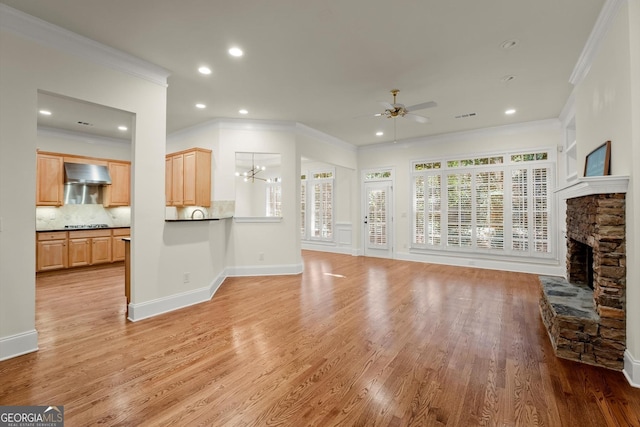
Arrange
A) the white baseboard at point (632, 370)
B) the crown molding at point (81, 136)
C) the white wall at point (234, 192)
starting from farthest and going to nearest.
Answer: the crown molding at point (81, 136)
the white wall at point (234, 192)
the white baseboard at point (632, 370)

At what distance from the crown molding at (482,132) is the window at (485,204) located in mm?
494

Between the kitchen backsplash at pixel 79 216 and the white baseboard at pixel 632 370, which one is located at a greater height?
the kitchen backsplash at pixel 79 216

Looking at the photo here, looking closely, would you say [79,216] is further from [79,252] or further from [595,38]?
[595,38]

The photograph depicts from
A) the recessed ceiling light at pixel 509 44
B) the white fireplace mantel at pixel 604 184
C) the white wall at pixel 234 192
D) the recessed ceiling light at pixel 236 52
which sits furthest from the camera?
the white wall at pixel 234 192

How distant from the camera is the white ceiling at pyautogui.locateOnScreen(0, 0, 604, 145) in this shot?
2.57 meters

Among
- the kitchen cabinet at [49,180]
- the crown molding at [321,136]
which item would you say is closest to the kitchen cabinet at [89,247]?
the kitchen cabinet at [49,180]

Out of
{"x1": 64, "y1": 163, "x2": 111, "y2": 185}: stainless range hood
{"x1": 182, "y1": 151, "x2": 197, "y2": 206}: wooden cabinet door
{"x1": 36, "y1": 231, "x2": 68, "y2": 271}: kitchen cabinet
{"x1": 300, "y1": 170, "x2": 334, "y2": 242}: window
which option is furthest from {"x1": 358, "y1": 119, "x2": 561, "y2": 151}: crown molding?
{"x1": 36, "y1": 231, "x2": 68, "y2": 271}: kitchen cabinet

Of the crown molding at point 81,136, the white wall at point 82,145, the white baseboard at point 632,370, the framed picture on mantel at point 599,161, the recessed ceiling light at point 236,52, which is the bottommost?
the white baseboard at point 632,370

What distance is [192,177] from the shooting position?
5480mm

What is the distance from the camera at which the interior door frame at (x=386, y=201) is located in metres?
7.73

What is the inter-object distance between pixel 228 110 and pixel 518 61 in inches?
170

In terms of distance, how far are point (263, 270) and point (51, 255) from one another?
4.24 meters

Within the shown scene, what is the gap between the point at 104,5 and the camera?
8.20 feet

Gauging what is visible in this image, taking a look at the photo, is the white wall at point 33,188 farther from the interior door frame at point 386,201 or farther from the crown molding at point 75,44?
the interior door frame at point 386,201
